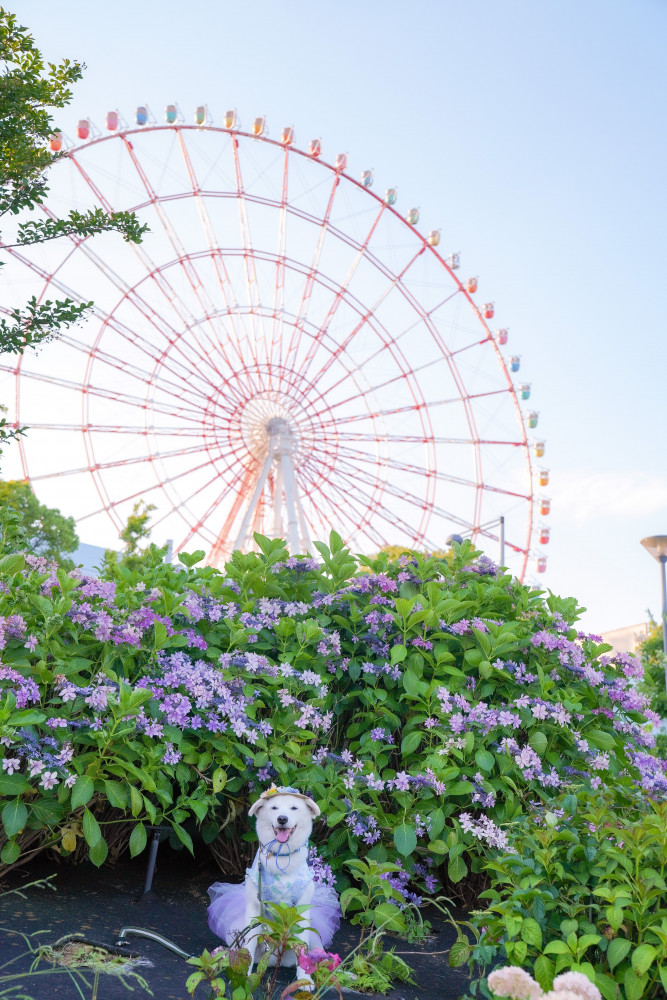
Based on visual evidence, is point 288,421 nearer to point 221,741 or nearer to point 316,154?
point 316,154

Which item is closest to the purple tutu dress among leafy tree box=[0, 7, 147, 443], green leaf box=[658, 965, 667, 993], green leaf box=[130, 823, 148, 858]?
green leaf box=[130, 823, 148, 858]

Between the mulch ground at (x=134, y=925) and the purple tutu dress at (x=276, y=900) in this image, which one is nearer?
the mulch ground at (x=134, y=925)

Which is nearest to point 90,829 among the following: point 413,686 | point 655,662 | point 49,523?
point 413,686

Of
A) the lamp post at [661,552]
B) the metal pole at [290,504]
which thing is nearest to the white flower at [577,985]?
the lamp post at [661,552]

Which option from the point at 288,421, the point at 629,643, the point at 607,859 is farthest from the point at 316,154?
the point at 607,859

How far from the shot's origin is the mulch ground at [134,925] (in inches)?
101

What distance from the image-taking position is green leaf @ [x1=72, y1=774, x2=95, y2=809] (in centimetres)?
286

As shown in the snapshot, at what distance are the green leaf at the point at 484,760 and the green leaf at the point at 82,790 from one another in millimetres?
1533

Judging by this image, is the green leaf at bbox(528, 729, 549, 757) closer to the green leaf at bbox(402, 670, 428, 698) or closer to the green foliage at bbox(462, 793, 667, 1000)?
the green leaf at bbox(402, 670, 428, 698)

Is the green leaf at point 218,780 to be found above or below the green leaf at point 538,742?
below

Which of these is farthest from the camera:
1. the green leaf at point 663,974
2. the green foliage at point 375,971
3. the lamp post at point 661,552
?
the lamp post at point 661,552

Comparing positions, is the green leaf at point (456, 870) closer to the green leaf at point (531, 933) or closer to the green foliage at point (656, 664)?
the green leaf at point (531, 933)

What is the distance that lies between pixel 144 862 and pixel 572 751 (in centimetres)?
205

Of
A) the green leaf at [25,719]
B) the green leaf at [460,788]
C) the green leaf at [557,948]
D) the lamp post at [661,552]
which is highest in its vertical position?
the lamp post at [661,552]
